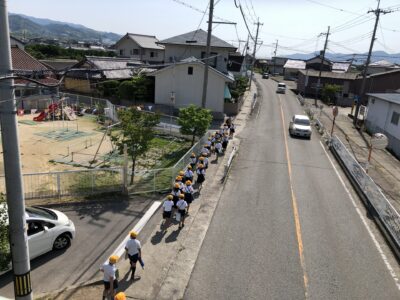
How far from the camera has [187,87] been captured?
34906mm

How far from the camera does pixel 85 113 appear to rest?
33.1 metres

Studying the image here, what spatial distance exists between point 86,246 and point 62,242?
28.9 inches

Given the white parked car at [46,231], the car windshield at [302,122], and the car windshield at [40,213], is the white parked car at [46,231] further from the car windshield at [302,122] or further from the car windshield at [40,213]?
the car windshield at [302,122]

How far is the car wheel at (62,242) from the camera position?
10.8m

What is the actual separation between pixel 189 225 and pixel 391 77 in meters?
40.0

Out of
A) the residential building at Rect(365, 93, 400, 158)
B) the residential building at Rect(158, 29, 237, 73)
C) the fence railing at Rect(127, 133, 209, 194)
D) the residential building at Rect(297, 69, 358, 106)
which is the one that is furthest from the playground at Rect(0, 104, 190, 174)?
the residential building at Rect(297, 69, 358, 106)

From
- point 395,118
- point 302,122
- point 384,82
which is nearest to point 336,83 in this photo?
point 384,82

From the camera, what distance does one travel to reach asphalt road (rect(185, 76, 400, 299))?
963 cm

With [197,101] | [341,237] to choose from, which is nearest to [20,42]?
[197,101]

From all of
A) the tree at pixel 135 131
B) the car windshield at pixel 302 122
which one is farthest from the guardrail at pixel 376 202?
the tree at pixel 135 131

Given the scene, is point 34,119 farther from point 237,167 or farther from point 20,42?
point 20,42

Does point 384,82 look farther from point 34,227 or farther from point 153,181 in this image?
point 34,227

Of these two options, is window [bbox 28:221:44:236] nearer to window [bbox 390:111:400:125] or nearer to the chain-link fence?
the chain-link fence

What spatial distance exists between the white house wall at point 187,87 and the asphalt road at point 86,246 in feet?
69.2
